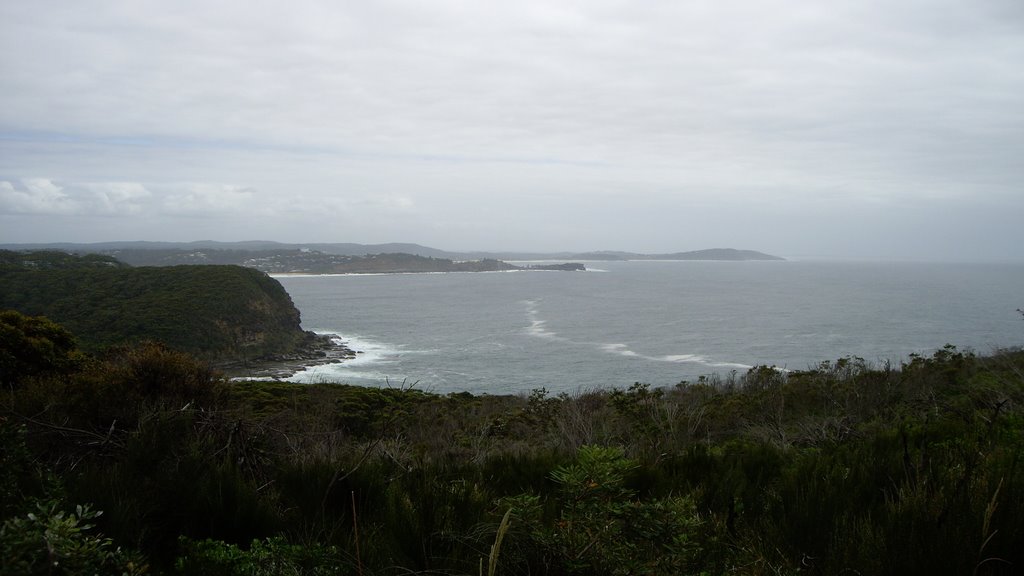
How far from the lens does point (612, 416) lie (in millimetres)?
13430

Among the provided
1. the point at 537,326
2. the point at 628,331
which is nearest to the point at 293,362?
the point at 537,326

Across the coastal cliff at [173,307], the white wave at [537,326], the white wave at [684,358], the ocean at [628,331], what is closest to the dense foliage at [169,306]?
the coastal cliff at [173,307]

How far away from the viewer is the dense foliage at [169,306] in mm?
48875

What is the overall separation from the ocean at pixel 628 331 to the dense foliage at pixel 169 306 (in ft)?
22.8

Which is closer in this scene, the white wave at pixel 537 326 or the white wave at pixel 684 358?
the white wave at pixel 684 358

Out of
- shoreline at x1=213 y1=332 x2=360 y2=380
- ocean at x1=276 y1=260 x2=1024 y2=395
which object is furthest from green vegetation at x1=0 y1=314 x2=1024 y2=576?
shoreline at x1=213 y1=332 x2=360 y2=380

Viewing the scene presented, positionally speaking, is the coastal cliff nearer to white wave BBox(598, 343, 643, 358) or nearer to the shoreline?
the shoreline

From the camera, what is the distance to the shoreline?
4579 cm

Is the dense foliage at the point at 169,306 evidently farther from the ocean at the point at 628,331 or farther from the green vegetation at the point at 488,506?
the green vegetation at the point at 488,506

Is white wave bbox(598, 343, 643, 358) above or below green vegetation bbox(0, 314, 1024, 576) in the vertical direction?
below

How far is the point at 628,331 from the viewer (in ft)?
199

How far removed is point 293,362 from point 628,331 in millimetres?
30553

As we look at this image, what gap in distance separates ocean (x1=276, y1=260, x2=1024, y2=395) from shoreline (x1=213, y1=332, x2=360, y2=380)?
1872 mm

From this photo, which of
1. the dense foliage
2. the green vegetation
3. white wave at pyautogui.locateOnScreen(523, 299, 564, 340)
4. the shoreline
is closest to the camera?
the green vegetation
